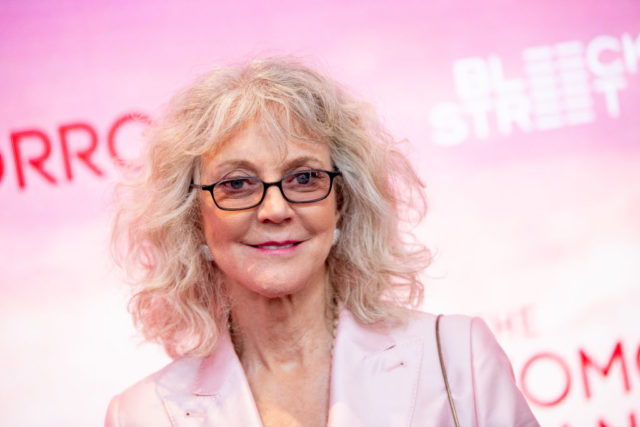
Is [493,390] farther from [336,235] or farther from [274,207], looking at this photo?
[274,207]

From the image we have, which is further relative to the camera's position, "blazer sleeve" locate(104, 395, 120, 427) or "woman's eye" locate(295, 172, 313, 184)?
"blazer sleeve" locate(104, 395, 120, 427)

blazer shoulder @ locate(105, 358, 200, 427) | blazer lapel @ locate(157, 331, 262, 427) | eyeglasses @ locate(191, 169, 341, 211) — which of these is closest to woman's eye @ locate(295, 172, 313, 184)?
eyeglasses @ locate(191, 169, 341, 211)

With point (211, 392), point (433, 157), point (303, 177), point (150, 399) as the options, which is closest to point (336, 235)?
point (303, 177)

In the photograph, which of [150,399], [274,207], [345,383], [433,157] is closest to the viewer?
[274,207]

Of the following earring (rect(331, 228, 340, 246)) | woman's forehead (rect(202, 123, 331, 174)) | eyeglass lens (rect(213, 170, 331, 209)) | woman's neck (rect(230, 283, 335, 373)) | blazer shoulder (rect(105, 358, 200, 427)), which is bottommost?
blazer shoulder (rect(105, 358, 200, 427))

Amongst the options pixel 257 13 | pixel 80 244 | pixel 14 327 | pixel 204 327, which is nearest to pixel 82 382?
pixel 14 327

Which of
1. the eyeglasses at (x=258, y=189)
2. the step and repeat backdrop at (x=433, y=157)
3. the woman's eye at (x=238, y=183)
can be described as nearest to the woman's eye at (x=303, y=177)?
the eyeglasses at (x=258, y=189)

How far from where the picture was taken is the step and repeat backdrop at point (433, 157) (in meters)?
3.30

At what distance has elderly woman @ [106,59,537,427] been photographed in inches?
81.7

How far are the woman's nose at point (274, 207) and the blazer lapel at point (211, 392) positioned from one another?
0.45m

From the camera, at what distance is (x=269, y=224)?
2068mm

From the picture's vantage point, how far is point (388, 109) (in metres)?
3.46

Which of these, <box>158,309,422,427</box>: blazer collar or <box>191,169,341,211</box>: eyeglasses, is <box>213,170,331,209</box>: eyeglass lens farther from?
<box>158,309,422,427</box>: blazer collar

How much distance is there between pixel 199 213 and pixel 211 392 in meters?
0.50
